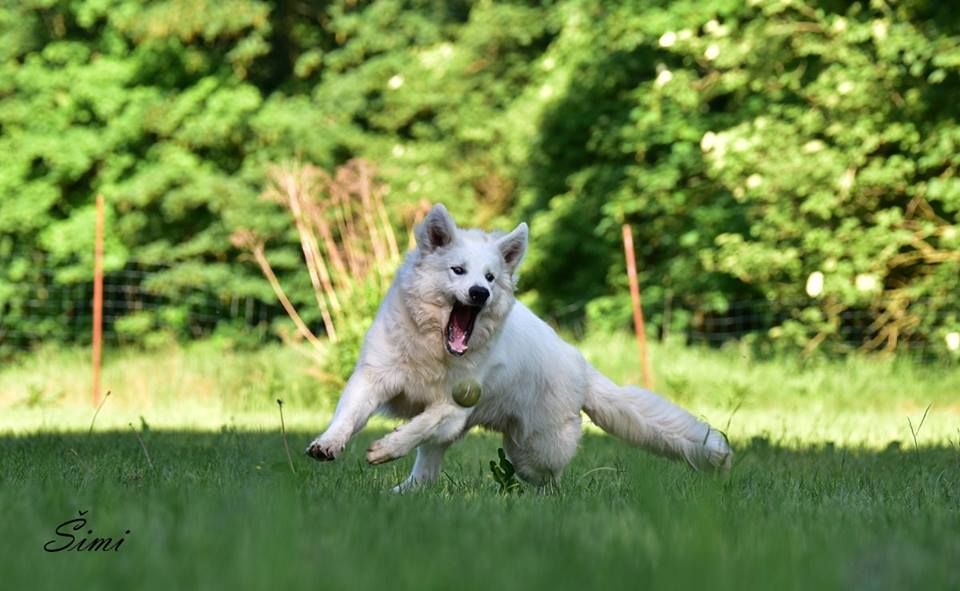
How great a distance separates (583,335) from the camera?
16625mm

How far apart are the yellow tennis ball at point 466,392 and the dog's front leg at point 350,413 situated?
27cm

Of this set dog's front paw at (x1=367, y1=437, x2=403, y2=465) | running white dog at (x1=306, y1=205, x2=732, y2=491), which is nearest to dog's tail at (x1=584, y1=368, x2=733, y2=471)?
running white dog at (x1=306, y1=205, x2=732, y2=491)

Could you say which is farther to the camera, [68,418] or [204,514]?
[68,418]

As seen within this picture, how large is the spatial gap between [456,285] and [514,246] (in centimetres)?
42

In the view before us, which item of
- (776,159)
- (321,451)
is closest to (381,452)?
(321,451)

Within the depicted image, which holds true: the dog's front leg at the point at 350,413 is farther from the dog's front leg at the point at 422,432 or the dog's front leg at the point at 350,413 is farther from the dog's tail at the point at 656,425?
the dog's tail at the point at 656,425

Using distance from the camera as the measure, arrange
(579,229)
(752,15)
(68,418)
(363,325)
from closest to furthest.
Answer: (68,418) < (363,325) < (752,15) < (579,229)

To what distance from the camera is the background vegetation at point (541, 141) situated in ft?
41.9

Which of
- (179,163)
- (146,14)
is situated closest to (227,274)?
(179,163)

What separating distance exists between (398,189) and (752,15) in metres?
6.07

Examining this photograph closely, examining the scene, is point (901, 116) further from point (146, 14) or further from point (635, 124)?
point (146, 14)

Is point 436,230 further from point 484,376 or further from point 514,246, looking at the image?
point 484,376

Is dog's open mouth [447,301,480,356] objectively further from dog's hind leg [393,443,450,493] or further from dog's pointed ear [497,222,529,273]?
dog's hind leg [393,443,450,493]

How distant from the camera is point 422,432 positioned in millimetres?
4586
